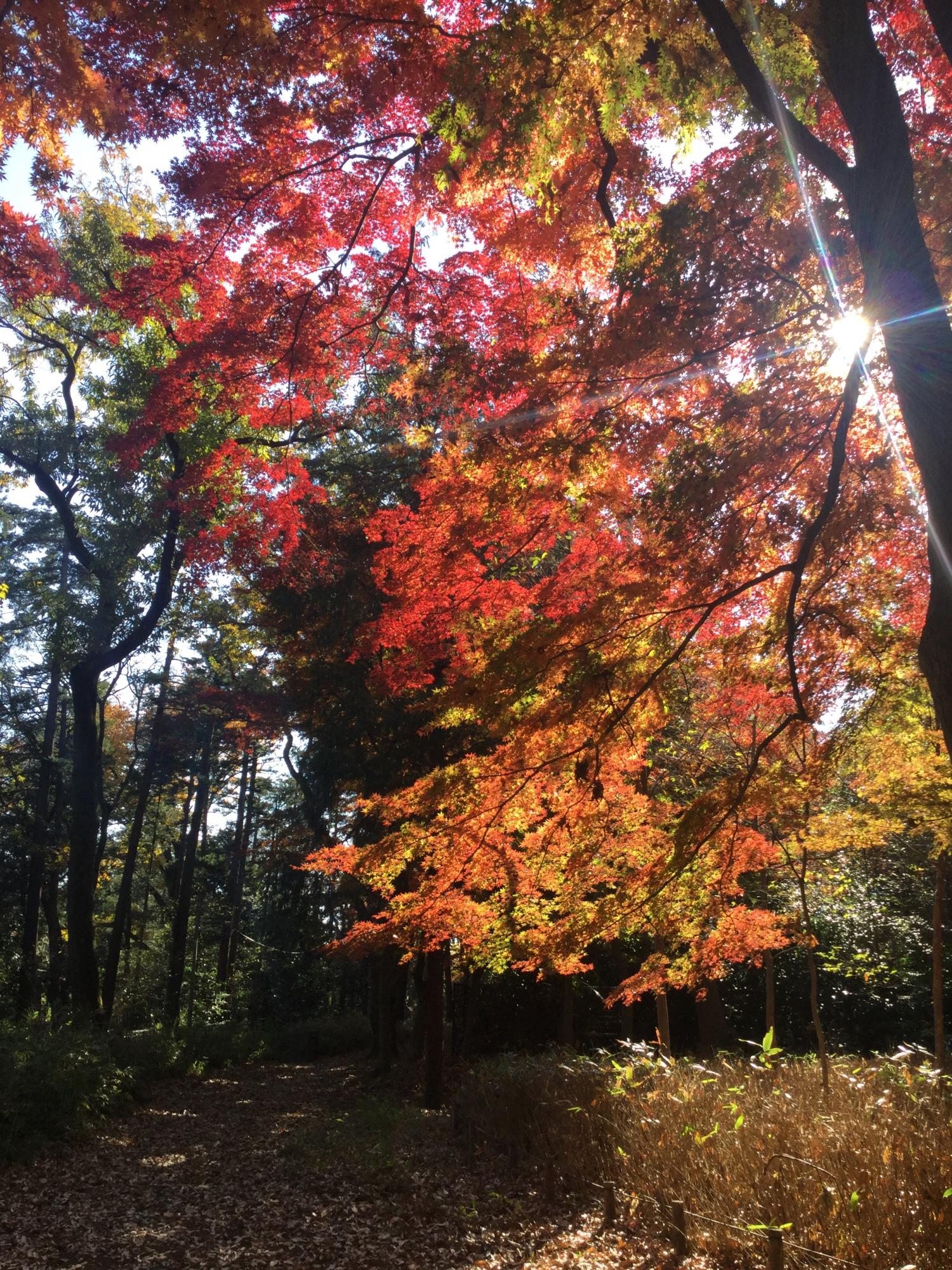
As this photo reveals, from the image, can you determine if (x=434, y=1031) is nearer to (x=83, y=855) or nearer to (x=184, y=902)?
(x=83, y=855)

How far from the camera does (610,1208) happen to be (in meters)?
5.41

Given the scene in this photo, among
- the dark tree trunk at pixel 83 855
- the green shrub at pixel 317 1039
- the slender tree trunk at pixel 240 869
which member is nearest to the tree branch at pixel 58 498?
the dark tree trunk at pixel 83 855

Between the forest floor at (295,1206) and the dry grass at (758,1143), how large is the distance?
1.19ft

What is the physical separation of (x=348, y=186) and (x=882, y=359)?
447 cm

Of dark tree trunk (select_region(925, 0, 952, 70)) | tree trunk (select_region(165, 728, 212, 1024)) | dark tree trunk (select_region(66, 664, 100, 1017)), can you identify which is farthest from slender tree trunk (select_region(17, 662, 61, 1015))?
dark tree trunk (select_region(925, 0, 952, 70))

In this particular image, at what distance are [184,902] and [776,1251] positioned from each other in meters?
20.0

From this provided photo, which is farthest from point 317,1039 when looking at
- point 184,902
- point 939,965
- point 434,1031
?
point 939,965

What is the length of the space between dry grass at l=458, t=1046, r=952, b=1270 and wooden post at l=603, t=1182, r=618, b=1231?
0.12 m

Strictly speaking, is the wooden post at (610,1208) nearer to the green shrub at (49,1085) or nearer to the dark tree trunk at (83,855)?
the green shrub at (49,1085)

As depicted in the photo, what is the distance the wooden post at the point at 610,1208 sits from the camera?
212 inches

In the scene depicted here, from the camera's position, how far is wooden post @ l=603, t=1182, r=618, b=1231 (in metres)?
5.38

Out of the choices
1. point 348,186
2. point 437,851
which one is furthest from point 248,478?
point 437,851

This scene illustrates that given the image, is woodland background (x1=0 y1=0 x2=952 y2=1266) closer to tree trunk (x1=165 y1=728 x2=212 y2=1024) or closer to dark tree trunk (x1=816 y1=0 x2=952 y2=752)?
dark tree trunk (x1=816 y1=0 x2=952 y2=752)

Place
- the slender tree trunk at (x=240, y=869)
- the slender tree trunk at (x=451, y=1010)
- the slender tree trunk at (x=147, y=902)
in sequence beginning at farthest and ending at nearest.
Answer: the slender tree trunk at (x=147, y=902) → the slender tree trunk at (x=240, y=869) → the slender tree trunk at (x=451, y=1010)
